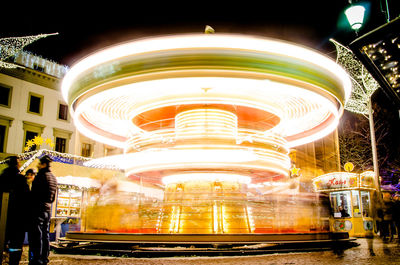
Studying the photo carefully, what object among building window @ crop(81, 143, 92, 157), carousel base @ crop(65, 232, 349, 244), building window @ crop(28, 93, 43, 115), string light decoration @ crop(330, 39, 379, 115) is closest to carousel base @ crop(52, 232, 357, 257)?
carousel base @ crop(65, 232, 349, 244)

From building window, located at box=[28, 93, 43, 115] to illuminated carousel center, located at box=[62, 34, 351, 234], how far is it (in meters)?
23.9

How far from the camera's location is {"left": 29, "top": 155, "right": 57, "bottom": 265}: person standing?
6070 mm

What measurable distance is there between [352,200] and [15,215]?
19378mm

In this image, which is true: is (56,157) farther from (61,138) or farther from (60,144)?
(61,138)

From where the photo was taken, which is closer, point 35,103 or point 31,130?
point 31,130

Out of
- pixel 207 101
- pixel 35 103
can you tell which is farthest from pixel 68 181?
pixel 207 101

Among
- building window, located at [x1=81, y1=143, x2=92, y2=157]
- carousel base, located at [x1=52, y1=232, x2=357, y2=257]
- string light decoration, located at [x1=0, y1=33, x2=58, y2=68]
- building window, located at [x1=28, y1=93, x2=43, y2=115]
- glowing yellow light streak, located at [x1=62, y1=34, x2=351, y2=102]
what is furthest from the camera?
building window, located at [x1=81, y1=143, x2=92, y2=157]

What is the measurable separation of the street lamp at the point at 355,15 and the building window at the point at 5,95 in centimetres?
3092

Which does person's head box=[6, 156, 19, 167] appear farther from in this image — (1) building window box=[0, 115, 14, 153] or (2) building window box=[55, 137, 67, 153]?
(2) building window box=[55, 137, 67, 153]

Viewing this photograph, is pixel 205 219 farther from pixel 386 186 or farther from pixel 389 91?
pixel 386 186

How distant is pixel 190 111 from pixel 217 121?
2.82ft

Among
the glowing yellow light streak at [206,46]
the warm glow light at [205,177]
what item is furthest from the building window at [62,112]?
the glowing yellow light streak at [206,46]

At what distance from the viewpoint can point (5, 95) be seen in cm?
3180

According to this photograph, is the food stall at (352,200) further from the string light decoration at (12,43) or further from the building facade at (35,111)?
the building facade at (35,111)
